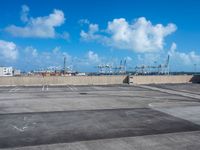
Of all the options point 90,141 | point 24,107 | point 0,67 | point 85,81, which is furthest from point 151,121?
point 0,67

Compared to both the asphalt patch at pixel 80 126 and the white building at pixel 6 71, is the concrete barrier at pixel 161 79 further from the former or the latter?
the white building at pixel 6 71

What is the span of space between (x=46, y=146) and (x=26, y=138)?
177 centimetres

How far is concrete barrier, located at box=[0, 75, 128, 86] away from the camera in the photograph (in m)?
46.5

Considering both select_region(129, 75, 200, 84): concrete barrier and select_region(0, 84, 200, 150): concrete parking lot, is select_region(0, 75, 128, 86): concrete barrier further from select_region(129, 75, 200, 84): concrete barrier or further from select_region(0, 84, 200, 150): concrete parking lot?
select_region(0, 84, 200, 150): concrete parking lot

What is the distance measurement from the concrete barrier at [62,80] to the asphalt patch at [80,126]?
91.5 ft

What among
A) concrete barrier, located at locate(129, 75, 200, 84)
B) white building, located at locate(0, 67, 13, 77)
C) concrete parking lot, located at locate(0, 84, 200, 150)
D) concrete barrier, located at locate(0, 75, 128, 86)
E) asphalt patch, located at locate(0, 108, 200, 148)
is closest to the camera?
concrete parking lot, located at locate(0, 84, 200, 150)

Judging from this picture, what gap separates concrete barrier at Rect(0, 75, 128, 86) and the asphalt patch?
27.9 metres

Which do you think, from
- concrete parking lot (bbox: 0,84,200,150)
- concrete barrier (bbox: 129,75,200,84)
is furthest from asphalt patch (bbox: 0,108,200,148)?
concrete barrier (bbox: 129,75,200,84)

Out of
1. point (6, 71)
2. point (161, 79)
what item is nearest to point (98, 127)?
point (161, 79)

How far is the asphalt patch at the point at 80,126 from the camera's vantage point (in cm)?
1386

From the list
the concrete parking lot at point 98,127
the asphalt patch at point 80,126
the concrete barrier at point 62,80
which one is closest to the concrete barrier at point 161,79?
the concrete barrier at point 62,80

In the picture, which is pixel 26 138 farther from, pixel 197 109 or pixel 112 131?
pixel 197 109

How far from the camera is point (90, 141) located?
13344 millimetres

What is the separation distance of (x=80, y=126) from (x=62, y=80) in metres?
33.1
